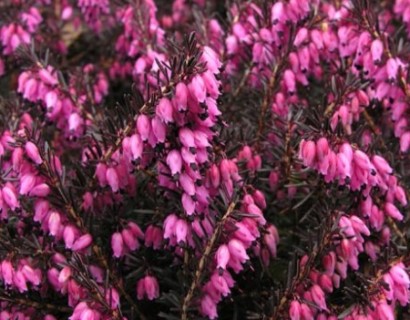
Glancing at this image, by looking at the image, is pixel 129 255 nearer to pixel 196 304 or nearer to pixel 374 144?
pixel 196 304

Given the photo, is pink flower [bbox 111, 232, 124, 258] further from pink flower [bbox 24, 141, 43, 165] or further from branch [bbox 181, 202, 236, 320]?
pink flower [bbox 24, 141, 43, 165]

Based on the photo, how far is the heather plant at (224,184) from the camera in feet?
9.71

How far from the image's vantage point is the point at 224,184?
308 cm

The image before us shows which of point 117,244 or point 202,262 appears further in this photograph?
point 117,244

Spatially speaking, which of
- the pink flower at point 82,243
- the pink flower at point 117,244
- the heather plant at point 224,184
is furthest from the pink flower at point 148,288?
the pink flower at point 82,243

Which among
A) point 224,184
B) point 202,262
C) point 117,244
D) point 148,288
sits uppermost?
point 224,184

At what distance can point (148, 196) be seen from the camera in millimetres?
3543

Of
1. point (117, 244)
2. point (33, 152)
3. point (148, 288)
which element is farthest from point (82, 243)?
point (33, 152)

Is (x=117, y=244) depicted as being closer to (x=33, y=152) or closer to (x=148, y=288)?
(x=148, y=288)

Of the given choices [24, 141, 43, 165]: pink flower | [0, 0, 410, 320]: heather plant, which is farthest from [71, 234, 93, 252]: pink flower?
[24, 141, 43, 165]: pink flower

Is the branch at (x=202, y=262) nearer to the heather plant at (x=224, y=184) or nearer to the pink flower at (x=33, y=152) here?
the heather plant at (x=224, y=184)

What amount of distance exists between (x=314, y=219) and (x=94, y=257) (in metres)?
1.05

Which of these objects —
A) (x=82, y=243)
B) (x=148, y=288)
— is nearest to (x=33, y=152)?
(x=82, y=243)

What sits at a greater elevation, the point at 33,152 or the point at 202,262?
the point at 33,152
